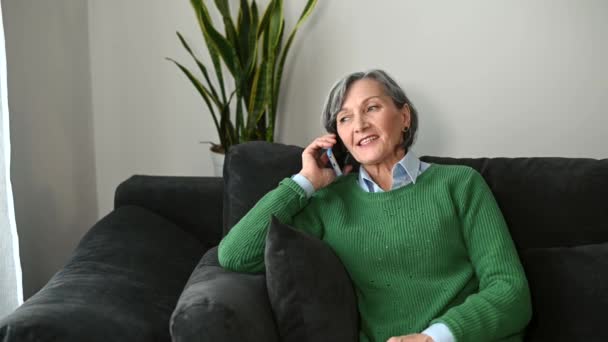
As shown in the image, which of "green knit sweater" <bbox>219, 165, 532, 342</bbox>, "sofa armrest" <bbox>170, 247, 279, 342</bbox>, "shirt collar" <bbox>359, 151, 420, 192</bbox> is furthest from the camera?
"shirt collar" <bbox>359, 151, 420, 192</bbox>

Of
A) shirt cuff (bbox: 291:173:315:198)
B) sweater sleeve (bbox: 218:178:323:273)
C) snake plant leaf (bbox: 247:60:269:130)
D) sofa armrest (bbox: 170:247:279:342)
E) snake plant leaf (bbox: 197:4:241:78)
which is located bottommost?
sofa armrest (bbox: 170:247:279:342)

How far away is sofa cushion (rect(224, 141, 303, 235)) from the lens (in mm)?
1974

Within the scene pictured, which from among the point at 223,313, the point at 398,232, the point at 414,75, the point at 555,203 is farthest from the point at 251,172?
the point at 414,75

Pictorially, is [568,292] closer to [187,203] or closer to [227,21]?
[187,203]

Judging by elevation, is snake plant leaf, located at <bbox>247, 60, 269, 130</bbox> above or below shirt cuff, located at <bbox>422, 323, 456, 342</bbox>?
above

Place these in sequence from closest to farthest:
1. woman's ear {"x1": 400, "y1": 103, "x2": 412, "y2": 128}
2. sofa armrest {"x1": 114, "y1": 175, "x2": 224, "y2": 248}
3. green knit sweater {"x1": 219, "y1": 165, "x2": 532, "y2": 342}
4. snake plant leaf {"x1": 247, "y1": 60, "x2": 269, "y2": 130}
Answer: green knit sweater {"x1": 219, "y1": 165, "x2": 532, "y2": 342} → woman's ear {"x1": 400, "y1": 103, "x2": 412, "y2": 128} → sofa armrest {"x1": 114, "y1": 175, "x2": 224, "y2": 248} → snake plant leaf {"x1": 247, "y1": 60, "x2": 269, "y2": 130}

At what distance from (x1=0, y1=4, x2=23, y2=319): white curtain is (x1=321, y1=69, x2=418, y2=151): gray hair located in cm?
89

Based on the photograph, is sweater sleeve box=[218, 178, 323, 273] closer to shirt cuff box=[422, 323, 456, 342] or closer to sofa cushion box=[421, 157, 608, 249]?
shirt cuff box=[422, 323, 456, 342]

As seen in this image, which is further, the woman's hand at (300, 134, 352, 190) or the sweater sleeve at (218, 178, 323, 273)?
the woman's hand at (300, 134, 352, 190)

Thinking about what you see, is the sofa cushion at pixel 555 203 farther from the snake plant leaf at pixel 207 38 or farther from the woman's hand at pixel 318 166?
the snake plant leaf at pixel 207 38

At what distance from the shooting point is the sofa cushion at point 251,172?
1974 millimetres

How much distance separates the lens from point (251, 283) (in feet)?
5.29

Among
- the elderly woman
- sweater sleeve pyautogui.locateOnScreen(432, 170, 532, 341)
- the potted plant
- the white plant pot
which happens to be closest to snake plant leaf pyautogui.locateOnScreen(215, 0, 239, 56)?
the potted plant

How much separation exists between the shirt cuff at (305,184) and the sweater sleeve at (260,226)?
0.02 meters
